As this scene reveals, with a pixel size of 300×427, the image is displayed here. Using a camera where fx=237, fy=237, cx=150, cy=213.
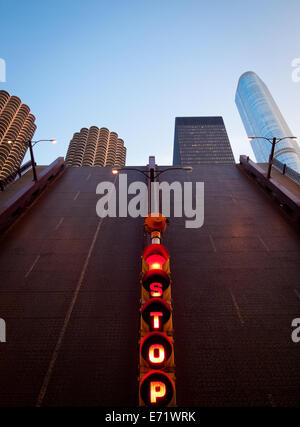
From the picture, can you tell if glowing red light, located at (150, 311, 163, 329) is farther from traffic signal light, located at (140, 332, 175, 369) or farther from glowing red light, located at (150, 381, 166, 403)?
glowing red light, located at (150, 381, 166, 403)

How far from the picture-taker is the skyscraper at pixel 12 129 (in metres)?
101

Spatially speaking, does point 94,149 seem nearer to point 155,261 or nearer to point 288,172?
point 288,172

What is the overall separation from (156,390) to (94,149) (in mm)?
148061

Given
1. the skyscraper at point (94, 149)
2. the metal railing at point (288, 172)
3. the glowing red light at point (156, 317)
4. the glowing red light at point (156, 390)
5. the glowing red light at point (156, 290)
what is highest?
the skyscraper at point (94, 149)

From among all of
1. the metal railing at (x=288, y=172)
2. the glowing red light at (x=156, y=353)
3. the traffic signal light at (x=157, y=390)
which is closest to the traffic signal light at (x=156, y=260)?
the glowing red light at (x=156, y=353)

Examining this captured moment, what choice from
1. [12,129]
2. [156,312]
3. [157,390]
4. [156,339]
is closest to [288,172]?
[156,312]

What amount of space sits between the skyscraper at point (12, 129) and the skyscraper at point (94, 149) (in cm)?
2455

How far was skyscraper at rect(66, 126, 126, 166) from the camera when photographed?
447 feet

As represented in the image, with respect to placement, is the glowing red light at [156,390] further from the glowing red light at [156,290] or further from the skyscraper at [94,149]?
the skyscraper at [94,149]

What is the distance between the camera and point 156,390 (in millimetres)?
3381

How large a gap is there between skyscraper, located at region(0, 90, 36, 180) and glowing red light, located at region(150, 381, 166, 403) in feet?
354
